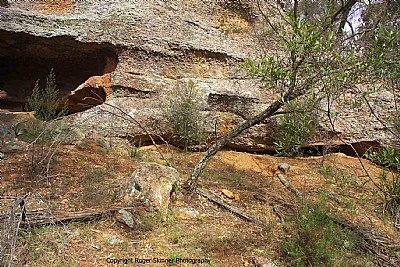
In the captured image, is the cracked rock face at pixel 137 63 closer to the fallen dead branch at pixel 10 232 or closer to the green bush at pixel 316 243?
the green bush at pixel 316 243

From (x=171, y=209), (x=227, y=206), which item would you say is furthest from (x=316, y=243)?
(x=171, y=209)

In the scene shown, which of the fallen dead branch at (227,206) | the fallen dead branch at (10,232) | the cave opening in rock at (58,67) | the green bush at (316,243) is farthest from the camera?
the cave opening in rock at (58,67)

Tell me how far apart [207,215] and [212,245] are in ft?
2.22

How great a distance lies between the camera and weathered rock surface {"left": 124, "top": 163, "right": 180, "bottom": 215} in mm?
3480

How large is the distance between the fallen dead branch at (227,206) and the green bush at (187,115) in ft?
7.56

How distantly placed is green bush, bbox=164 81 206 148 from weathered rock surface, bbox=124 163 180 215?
2537 millimetres

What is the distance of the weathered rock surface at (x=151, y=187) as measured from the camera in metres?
3.48

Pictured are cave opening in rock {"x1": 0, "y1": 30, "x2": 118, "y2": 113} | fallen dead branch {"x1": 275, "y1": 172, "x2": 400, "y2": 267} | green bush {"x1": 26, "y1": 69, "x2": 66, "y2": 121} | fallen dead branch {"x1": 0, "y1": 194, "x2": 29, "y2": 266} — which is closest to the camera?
fallen dead branch {"x1": 0, "y1": 194, "x2": 29, "y2": 266}

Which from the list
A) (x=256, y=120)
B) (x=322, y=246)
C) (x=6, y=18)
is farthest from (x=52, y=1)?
(x=322, y=246)

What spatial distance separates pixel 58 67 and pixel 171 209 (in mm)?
6080

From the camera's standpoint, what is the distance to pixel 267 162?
6.42m

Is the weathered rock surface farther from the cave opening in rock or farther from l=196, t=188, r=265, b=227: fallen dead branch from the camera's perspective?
the cave opening in rock

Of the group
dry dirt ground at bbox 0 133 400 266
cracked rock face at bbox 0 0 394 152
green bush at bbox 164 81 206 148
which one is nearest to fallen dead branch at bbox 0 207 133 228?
dry dirt ground at bbox 0 133 400 266

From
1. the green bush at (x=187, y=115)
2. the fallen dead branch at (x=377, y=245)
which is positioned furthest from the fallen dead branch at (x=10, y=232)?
the green bush at (x=187, y=115)
